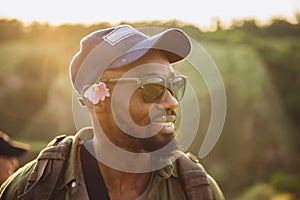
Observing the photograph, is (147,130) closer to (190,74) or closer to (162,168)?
(162,168)

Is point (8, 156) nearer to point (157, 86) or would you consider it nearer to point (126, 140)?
point (126, 140)

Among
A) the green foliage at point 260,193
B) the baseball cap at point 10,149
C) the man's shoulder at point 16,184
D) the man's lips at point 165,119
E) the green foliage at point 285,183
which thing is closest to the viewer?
the man's lips at point 165,119

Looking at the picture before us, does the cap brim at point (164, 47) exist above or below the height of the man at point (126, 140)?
above

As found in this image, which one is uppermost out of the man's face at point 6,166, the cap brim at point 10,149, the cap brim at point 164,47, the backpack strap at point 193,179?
the cap brim at point 164,47

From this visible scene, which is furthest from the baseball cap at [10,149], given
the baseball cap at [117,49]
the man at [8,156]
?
the baseball cap at [117,49]

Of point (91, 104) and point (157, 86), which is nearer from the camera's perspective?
point (157, 86)

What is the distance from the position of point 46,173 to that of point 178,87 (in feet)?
2.49

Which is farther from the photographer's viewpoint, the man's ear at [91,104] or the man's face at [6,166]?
the man's face at [6,166]

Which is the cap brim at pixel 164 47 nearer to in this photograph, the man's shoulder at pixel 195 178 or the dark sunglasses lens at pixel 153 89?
the dark sunglasses lens at pixel 153 89

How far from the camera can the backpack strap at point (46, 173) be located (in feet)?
11.2

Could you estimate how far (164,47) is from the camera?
358cm

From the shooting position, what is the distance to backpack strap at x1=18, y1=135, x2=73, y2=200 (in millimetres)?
3424

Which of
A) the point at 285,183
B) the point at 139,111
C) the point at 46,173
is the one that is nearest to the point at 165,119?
the point at 139,111

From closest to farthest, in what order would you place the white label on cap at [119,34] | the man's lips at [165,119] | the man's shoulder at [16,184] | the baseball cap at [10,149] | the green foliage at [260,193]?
the man's lips at [165,119]
the man's shoulder at [16,184]
the white label on cap at [119,34]
the baseball cap at [10,149]
the green foliage at [260,193]
